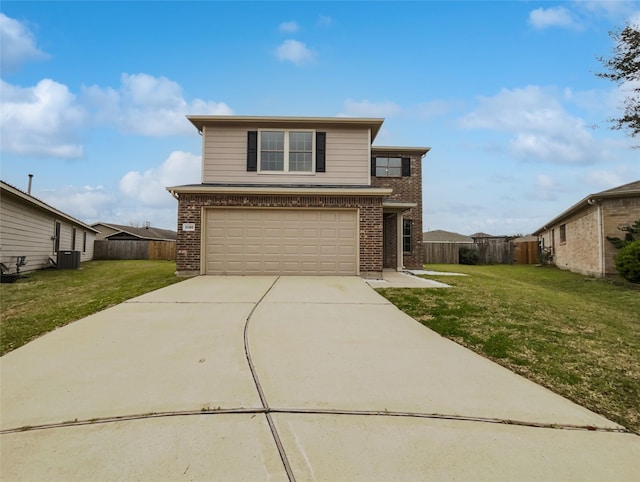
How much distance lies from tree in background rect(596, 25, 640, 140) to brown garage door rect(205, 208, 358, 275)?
28.2ft

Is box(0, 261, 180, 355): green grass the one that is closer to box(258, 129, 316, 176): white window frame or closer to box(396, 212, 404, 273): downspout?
box(258, 129, 316, 176): white window frame

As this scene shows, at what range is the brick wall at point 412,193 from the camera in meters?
15.6

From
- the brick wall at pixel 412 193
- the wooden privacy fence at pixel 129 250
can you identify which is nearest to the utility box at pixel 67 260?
the wooden privacy fence at pixel 129 250

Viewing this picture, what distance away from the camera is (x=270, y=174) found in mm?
12273

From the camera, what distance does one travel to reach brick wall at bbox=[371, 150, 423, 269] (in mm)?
15648

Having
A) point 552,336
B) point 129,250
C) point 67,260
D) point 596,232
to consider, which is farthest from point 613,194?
point 129,250

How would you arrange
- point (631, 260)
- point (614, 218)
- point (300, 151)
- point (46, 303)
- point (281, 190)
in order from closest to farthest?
point (46, 303), point (281, 190), point (631, 260), point (300, 151), point (614, 218)

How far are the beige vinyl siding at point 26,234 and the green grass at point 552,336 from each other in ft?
43.8

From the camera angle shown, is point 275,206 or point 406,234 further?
point 406,234

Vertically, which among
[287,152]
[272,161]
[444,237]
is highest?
[287,152]

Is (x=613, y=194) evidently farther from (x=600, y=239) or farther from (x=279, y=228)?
(x=279, y=228)

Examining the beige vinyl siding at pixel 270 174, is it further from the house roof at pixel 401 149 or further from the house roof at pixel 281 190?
the house roof at pixel 401 149

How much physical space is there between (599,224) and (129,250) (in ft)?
93.7

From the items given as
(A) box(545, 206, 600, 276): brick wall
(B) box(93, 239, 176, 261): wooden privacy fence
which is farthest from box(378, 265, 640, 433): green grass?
(B) box(93, 239, 176, 261): wooden privacy fence
